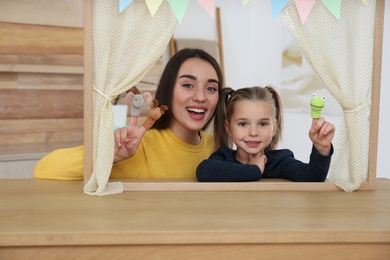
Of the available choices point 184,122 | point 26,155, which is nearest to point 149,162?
point 184,122

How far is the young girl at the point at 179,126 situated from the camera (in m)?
1.97

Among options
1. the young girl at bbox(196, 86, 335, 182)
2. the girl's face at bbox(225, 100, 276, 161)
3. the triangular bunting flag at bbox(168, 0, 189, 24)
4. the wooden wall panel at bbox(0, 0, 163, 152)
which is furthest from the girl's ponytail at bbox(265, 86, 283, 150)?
the wooden wall panel at bbox(0, 0, 163, 152)

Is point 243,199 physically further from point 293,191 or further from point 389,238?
point 389,238

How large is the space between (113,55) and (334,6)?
0.71 m

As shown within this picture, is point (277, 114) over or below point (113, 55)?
below

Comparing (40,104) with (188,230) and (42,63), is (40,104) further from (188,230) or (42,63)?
(188,230)

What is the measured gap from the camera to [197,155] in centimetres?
212

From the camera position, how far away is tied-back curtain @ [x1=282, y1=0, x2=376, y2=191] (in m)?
1.66

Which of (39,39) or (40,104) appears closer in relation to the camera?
(39,39)

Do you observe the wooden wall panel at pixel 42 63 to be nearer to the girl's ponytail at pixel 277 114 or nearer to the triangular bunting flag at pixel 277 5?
the girl's ponytail at pixel 277 114

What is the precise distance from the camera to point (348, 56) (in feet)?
5.56

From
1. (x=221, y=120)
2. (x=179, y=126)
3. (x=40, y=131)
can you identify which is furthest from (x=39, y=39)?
(x=221, y=120)

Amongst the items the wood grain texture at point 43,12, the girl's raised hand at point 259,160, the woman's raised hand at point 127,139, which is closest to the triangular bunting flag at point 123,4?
the woman's raised hand at point 127,139

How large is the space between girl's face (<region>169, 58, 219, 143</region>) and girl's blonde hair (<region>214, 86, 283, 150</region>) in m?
0.04
